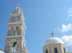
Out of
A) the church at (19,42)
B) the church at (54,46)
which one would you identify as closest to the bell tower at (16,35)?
the church at (19,42)

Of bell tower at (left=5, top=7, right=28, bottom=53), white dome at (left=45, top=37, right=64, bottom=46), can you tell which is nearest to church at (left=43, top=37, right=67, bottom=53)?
white dome at (left=45, top=37, right=64, bottom=46)

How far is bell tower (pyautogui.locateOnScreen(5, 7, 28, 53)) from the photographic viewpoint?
90.5 feet

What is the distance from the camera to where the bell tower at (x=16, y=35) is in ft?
90.5

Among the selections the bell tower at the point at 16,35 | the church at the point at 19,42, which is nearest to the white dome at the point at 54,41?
the church at the point at 19,42

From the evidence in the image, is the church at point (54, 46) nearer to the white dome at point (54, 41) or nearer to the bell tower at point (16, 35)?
the white dome at point (54, 41)

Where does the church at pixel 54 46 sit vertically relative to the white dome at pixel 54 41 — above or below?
below

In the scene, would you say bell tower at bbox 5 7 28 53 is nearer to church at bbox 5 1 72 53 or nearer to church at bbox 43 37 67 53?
church at bbox 5 1 72 53

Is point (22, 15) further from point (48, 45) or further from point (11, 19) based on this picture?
point (48, 45)

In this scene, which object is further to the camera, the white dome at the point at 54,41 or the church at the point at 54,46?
the white dome at the point at 54,41

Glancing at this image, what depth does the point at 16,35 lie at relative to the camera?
28703 mm

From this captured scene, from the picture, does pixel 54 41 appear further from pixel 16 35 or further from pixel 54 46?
pixel 16 35

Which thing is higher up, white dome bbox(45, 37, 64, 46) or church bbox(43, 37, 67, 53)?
white dome bbox(45, 37, 64, 46)

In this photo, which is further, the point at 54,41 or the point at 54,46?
the point at 54,41

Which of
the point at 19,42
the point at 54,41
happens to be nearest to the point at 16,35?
the point at 19,42
